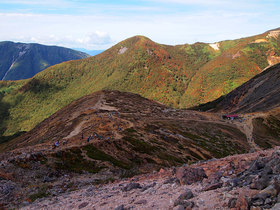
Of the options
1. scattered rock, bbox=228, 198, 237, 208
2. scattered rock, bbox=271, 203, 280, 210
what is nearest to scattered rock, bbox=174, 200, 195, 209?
scattered rock, bbox=228, 198, 237, 208

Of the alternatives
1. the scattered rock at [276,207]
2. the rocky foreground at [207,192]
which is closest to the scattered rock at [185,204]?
the rocky foreground at [207,192]

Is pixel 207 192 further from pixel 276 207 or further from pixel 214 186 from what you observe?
pixel 276 207

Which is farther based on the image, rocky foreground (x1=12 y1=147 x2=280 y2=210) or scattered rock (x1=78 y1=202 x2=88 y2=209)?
scattered rock (x1=78 y1=202 x2=88 y2=209)

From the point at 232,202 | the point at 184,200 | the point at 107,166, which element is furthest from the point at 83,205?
the point at 107,166

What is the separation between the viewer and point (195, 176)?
626 inches

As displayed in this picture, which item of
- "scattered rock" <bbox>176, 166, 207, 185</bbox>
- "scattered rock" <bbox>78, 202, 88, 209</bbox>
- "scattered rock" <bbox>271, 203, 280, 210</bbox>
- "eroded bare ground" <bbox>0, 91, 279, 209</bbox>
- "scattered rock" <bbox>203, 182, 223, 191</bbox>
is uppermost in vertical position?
"scattered rock" <bbox>271, 203, 280, 210</bbox>

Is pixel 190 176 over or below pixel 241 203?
below

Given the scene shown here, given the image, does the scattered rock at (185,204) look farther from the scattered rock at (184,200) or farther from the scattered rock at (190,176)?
the scattered rock at (190,176)

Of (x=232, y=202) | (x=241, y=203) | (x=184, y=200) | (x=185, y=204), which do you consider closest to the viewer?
(x=241, y=203)

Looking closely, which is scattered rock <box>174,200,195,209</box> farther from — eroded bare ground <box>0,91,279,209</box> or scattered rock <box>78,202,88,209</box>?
scattered rock <box>78,202,88,209</box>

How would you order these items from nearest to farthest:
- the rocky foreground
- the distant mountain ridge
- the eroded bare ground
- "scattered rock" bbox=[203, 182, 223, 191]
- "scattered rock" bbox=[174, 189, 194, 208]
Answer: the rocky foreground < "scattered rock" bbox=[174, 189, 194, 208] < "scattered rock" bbox=[203, 182, 223, 191] < the eroded bare ground < the distant mountain ridge

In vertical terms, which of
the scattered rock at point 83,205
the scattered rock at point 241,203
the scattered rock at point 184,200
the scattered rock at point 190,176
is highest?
the scattered rock at point 241,203

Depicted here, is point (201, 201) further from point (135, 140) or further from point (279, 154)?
point (135, 140)

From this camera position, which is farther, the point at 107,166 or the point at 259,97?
the point at 259,97
